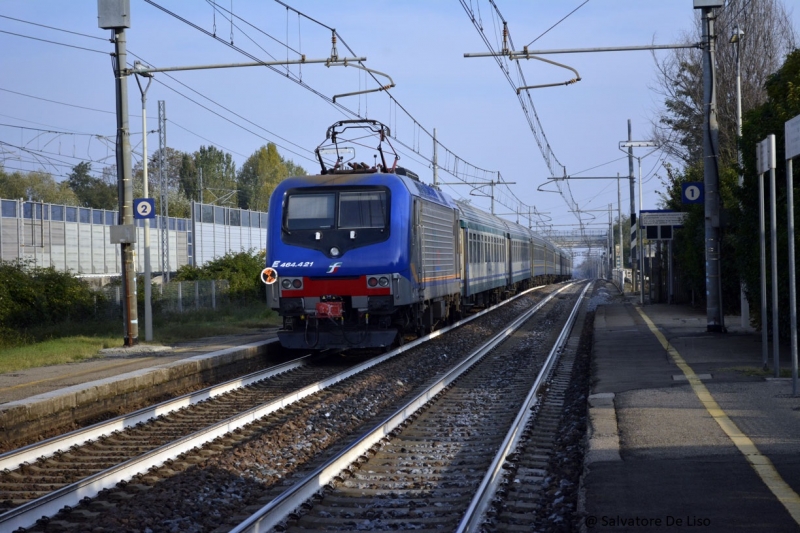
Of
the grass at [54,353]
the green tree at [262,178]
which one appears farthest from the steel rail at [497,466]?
the green tree at [262,178]

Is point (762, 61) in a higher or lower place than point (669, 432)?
higher

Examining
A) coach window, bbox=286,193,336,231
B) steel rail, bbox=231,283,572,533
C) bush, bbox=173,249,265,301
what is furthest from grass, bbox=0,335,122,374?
bush, bbox=173,249,265,301

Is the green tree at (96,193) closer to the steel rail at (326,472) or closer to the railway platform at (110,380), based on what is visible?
the railway platform at (110,380)

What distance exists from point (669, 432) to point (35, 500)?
4.95 metres

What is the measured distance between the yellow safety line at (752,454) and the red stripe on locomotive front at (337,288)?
214 inches

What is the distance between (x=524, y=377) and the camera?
13.7m

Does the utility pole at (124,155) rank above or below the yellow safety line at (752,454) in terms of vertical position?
above

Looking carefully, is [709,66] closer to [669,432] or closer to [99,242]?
[669,432]

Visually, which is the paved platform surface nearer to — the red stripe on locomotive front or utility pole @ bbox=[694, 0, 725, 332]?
utility pole @ bbox=[694, 0, 725, 332]

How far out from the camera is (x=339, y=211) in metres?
16.0

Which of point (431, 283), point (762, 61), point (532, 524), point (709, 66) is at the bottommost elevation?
point (532, 524)

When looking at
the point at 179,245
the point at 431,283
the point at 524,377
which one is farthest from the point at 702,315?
the point at 179,245

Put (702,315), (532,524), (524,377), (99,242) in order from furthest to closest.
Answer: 1. (99,242)
2. (702,315)
3. (524,377)
4. (532,524)

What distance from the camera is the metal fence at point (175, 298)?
27281 mm
